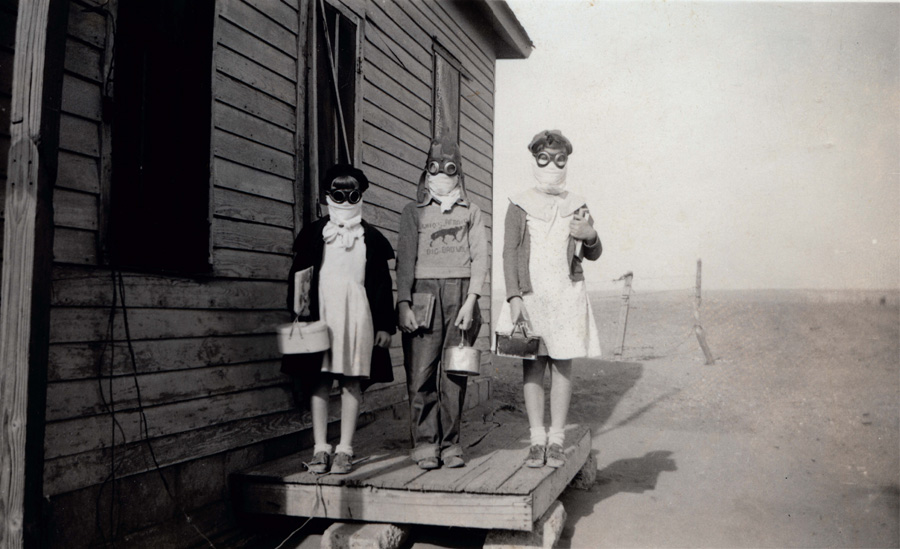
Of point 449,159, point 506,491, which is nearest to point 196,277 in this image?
point 449,159

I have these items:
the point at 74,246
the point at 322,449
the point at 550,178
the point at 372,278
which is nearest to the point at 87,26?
the point at 74,246

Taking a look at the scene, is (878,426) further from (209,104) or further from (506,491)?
(209,104)

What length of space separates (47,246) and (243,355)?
2134 mm

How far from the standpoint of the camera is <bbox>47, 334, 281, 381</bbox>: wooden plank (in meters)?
2.99

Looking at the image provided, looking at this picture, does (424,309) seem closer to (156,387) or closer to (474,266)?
(474,266)

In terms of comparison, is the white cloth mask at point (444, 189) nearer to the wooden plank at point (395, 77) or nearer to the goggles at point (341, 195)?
the goggles at point (341, 195)

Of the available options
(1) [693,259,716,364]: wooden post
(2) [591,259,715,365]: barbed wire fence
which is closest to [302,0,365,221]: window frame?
(2) [591,259,715,365]: barbed wire fence

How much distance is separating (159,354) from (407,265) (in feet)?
4.81

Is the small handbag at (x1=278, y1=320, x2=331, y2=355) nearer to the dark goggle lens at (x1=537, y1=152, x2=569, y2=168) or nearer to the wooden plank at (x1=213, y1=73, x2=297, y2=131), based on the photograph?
the wooden plank at (x1=213, y1=73, x2=297, y2=131)

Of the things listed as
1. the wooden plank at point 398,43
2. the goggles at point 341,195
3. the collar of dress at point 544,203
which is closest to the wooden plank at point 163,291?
the goggles at point 341,195

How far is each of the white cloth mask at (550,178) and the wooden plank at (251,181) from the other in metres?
1.81

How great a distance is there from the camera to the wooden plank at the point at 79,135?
9.89 ft

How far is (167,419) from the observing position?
357 centimetres

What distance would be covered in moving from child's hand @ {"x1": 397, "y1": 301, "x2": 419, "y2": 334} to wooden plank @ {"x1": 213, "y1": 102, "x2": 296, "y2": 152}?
1554mm
